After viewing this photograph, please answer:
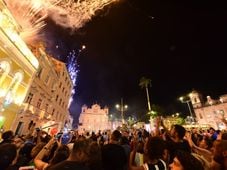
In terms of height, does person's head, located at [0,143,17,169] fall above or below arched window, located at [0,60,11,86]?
below

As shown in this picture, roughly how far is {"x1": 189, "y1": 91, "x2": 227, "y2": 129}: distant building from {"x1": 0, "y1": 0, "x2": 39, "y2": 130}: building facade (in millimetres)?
59098

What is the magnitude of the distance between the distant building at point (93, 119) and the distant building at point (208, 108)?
4926cm

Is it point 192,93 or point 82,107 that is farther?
point 82,107

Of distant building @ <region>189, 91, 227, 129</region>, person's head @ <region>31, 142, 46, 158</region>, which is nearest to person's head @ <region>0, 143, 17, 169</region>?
person's head @ <region>31, 142, 46, 158</region>

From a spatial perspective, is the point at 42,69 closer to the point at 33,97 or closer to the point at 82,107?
the point at 33,97

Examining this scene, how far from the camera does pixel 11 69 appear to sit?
1343 cm

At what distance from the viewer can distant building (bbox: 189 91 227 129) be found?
53156 millimetres

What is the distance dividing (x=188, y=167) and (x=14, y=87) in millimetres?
16505

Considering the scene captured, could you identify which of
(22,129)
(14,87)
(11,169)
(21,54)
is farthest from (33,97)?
(11,169)

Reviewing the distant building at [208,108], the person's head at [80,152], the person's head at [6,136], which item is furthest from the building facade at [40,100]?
the distant building at [208,108]

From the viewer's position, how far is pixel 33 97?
19922 mm

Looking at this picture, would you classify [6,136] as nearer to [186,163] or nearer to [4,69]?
[186,163]

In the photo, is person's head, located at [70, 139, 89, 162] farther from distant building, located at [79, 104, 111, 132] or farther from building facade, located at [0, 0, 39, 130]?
distant building, located at [79, 104, 111, 132]

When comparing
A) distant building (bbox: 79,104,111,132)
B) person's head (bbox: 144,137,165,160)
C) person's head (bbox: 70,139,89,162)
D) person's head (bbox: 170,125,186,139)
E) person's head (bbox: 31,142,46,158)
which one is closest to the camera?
person's head (bbox: 70,139,89,162)
